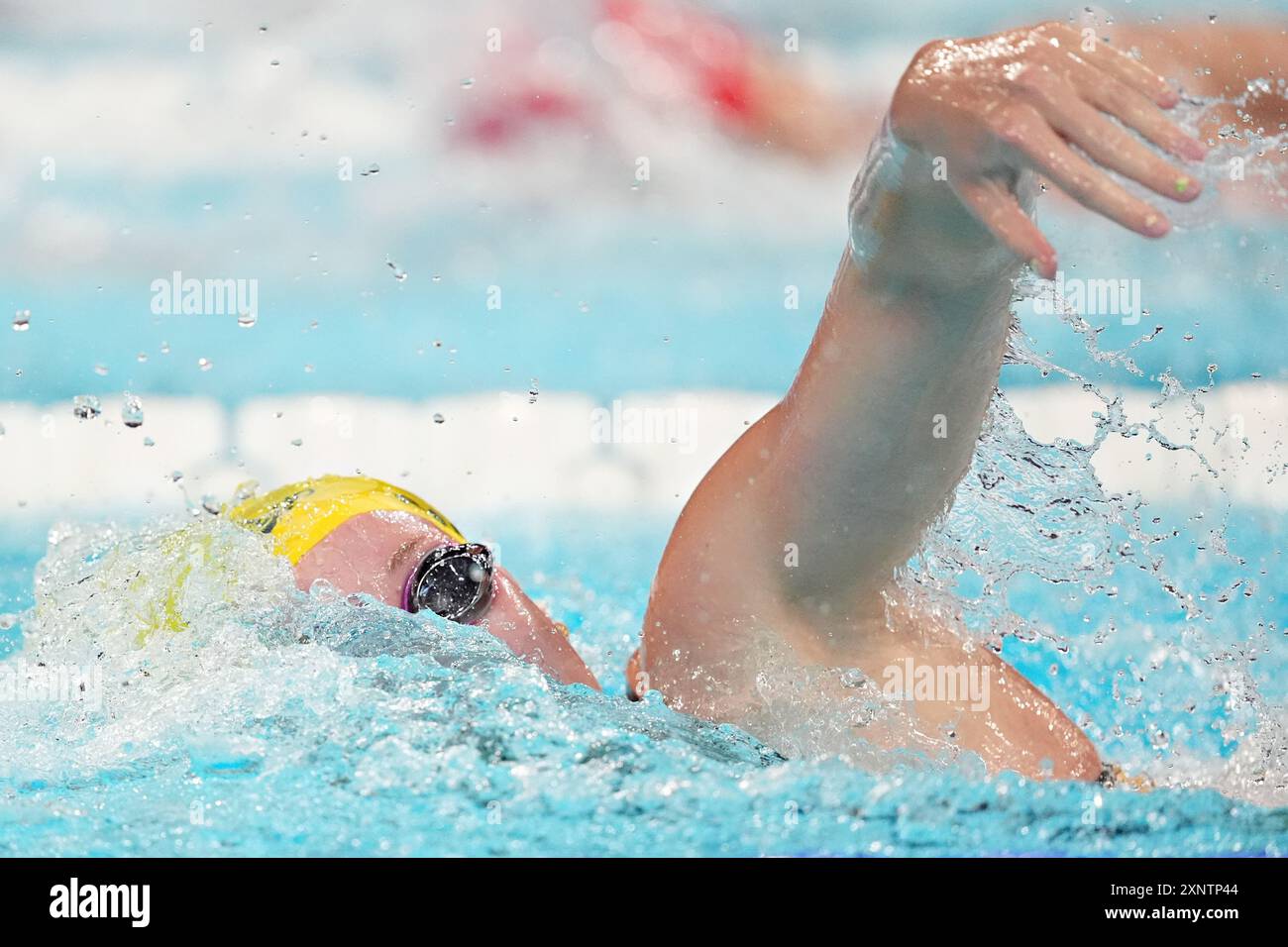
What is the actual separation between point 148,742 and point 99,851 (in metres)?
0.21

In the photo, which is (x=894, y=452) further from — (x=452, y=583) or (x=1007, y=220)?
(x=452, y=583)

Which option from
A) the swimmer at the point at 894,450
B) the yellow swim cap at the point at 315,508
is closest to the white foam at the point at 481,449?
the yellow swim cap at the point at 315,508

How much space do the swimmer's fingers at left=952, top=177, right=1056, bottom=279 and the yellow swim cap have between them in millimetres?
768

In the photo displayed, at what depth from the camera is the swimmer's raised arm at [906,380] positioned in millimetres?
763

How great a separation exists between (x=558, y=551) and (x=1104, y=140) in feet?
9.23

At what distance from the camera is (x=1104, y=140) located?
0.75m

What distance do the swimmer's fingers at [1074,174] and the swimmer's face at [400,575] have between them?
764 mm

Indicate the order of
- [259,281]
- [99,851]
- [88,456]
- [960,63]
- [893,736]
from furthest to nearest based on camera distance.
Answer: [259,281] → [88,456] → [893,736] → [99,851] → [960,63]

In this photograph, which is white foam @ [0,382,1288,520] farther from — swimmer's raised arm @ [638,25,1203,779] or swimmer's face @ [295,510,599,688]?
swimmer's raised arm @ [638,25,1203,779]
